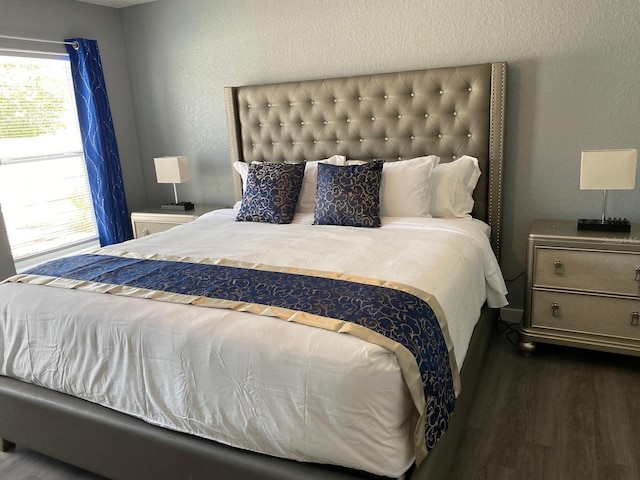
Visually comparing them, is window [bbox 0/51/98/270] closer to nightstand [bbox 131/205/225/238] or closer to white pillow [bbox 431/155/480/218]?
nightstand [bbox 131/205/225/238]

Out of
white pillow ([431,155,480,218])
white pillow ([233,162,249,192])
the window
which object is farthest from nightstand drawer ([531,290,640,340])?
the window

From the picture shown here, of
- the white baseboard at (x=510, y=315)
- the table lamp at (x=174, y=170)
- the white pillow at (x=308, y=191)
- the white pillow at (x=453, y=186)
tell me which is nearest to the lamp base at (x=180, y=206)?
the table lamp at (x=174, y=170)

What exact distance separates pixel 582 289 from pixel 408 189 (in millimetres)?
1071

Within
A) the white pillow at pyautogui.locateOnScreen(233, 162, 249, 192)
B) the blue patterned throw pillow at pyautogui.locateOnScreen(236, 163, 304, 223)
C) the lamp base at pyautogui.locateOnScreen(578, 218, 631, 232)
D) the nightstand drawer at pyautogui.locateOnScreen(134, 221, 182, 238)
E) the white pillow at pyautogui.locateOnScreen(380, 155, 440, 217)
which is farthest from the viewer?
the nightstand drawer at pyautogui.locateOnScreen(134, 221, 182, 238)

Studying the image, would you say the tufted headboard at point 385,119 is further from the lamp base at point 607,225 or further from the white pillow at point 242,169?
the lamp base at point 607,225

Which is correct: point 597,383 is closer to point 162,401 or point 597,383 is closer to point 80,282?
point 162,401

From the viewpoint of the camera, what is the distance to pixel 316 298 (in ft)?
5.52

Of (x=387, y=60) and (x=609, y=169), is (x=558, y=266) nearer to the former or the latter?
(x=609, y=169)

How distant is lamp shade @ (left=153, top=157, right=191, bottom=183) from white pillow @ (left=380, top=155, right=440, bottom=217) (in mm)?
1769

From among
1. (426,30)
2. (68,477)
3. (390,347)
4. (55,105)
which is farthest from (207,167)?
(390,347)

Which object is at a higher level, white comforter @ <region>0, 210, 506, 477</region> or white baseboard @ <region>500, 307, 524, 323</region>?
white comforter @ <region>0, 210, 506, 477</region>

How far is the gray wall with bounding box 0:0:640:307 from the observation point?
2682 mm

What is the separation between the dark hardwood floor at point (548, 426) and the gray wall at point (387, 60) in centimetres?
69

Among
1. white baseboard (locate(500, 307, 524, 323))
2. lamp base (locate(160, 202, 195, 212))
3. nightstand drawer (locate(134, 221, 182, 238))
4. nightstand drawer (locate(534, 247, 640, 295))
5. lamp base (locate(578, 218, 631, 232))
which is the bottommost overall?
white baseboard (locate(500, 307, 524, 323))
